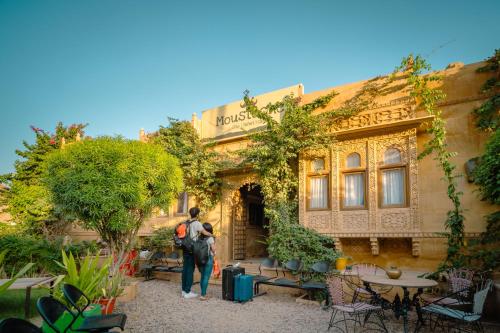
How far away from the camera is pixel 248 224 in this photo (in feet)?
47.8

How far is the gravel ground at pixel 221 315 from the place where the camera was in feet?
19.9

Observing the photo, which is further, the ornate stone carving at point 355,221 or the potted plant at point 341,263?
the ornate stone carving at point 355,221

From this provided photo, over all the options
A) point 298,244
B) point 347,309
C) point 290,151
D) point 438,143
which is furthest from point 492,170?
point 290,151

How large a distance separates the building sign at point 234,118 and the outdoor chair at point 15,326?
989 cm

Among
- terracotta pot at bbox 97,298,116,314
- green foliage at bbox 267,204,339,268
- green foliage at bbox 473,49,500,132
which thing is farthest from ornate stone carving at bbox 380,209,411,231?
terracotta pot at bbox 97,298,116,314

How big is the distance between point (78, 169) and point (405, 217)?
8.19 m

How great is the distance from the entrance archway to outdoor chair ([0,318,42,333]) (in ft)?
32.0

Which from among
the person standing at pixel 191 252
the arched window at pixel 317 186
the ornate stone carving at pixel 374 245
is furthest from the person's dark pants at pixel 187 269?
the ornate stone carving at pixel 374 245

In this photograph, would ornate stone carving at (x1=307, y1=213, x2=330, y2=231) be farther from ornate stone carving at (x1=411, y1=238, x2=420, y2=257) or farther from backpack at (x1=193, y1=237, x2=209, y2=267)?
backpack at (x1=193, y1=237, x2=209, y2=267)

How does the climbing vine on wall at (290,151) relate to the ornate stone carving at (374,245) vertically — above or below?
above

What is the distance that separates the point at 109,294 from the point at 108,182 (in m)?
2.32

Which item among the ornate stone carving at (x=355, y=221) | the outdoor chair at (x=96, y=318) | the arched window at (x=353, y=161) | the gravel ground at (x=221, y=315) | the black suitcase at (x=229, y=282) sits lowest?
the gravel ground at (x=221, y=315)

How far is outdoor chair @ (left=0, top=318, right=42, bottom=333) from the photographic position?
2779 mm

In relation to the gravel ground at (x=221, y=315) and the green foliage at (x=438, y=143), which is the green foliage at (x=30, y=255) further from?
the green foliage at (x=438, y=143)
